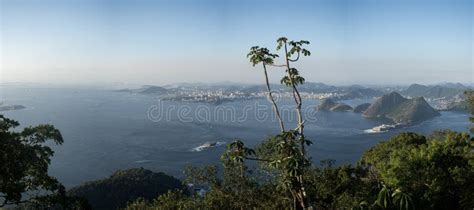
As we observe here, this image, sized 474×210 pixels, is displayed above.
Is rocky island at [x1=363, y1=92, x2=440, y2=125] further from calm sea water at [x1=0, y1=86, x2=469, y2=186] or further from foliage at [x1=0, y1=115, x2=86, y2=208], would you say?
foliage at [x1=0, y1=115, x2=86, y2=208]

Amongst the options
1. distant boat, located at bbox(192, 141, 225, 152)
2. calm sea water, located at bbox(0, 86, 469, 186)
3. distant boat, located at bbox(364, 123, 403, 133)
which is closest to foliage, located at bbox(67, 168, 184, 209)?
calm sea water, located at bbox(0, 86, 469, 186)

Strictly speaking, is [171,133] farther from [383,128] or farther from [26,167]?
[26,167]

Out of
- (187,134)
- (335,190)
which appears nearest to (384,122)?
(187,134)

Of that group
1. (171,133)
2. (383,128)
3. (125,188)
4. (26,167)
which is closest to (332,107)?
(383,128)

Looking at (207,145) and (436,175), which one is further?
(207,145)

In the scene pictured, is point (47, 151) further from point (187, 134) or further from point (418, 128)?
point (418, 128)

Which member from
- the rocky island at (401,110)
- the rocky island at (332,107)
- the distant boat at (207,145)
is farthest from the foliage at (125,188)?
the rocky island at (332,107)

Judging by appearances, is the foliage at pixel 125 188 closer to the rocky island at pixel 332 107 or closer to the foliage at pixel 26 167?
the foliage at pixel 26 167
